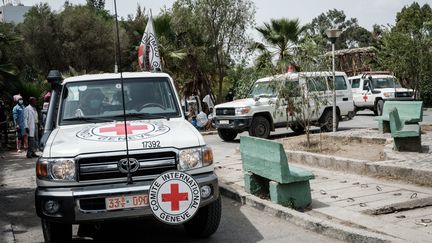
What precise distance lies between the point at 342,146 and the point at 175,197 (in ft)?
26.1

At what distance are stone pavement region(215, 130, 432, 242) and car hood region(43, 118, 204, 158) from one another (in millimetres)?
1817

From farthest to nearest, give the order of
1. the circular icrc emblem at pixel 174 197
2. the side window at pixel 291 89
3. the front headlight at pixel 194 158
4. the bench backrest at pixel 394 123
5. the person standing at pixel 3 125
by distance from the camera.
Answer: the person standing at pixel 3 125
the side window at pixel 291 89
the bench backrest at pixel 394 123
the front headlight at pixel 194 158
the circular icrc emblem at pixel 174 197

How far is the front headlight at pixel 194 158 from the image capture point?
520 centimetres

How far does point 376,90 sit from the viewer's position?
25.4 metres

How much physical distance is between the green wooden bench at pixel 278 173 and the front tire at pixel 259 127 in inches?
329

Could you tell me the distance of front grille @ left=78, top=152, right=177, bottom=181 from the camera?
16.4ft

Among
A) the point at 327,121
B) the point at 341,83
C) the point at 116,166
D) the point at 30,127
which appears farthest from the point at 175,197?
the point at 341,83

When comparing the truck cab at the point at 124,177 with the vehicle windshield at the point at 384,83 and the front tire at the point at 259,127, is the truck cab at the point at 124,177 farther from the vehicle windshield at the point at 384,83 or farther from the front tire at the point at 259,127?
the vehicle windshield at the point at 384,83

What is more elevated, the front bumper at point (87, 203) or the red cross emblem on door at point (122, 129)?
the red cross emblem on door at point (122, 129)

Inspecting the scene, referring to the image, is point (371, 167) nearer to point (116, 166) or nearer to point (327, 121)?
point (116, 166)

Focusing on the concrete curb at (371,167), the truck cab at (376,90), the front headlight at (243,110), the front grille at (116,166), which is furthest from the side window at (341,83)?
the front grille at (116,166)

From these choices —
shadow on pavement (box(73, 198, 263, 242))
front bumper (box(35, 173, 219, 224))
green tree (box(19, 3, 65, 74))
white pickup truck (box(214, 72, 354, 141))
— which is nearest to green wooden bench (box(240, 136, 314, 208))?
shadow on pavement (box(73, 198, 263, 242))

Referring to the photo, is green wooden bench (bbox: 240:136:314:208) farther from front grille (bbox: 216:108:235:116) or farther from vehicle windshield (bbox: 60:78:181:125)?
front grille (bbox: 216:108:235:116)

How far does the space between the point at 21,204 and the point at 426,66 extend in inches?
651
